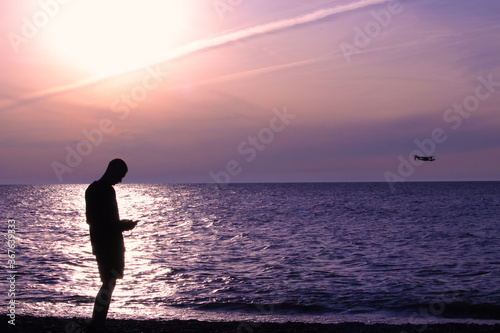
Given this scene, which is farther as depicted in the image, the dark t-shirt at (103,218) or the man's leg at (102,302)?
the man's leg at (102,302)

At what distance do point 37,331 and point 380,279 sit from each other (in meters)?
11.9

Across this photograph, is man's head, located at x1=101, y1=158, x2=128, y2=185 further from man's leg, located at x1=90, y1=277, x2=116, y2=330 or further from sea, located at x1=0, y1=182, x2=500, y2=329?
sea, located at x1=0, y1=182, x2=500, y2=329

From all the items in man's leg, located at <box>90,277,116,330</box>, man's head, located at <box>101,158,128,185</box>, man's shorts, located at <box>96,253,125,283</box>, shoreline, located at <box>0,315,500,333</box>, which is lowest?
shoreline, located at <box>0,315,500,333</box>

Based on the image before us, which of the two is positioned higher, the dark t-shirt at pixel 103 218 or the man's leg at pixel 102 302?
the dark t-shirt at pixel 103 218

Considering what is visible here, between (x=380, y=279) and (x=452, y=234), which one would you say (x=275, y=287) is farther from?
(x=452, y=234)

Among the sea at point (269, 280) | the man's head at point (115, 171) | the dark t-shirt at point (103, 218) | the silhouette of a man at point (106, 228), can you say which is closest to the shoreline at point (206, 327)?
the sea at point (269, 280)

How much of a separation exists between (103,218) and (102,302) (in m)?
1.23

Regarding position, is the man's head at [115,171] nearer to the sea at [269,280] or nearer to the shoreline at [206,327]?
the shoreline at [206,327]

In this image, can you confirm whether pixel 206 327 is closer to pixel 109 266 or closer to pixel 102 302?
pixel 102 302

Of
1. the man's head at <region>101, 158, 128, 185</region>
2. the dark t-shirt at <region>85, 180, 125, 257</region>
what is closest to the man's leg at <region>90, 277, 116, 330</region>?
the dark t-shirt at <region>85, 180, 125, 257</region>

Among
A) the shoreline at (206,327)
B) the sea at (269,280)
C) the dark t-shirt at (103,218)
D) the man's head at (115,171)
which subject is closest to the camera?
the dark t-shirt at (103,218)

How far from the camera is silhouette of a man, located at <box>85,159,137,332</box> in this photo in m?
7.07

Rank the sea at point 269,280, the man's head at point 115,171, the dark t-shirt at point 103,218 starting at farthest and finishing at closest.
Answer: the sea at point 269,280 < the man's head at point 115,171 < the dark t-shirt at point 103,218

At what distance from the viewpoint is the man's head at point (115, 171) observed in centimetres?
721
